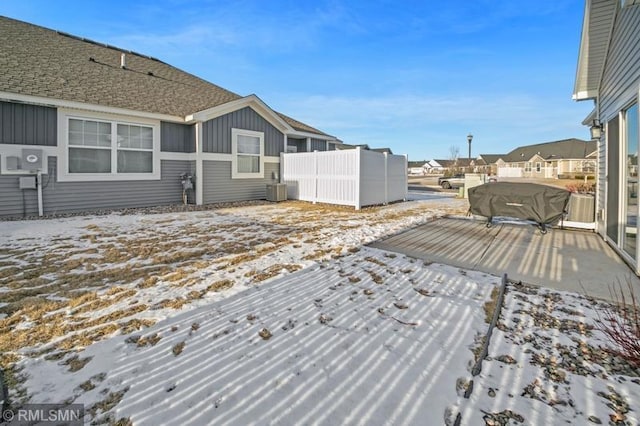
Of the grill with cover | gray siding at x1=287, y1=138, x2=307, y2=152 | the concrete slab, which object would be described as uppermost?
gray siding at x1=287, y1=138, x2=307, y2=152

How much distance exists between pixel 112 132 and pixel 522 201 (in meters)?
11.2

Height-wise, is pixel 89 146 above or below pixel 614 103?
below

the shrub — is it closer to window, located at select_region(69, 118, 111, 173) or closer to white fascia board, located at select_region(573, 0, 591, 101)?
white fascia board, located at select_region(573, 0, 591, 101)

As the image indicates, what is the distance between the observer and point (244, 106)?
38.7 ft

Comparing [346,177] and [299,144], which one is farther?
[299,144]

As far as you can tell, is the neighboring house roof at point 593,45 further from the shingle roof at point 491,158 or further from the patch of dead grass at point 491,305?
the shingle roof at point 491,158

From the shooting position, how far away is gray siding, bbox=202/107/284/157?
35.3 feet

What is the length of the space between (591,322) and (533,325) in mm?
566

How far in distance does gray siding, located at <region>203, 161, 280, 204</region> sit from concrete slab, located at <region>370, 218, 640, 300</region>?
7.48m

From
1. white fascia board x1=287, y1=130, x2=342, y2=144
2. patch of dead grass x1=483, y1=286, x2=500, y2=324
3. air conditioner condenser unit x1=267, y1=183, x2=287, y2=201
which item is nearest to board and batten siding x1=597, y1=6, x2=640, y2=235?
patch of dead grass x1=483, y1=286, x2=500, y2=324

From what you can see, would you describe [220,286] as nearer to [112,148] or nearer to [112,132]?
[112,148]

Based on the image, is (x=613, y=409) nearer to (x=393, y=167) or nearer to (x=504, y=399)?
(x=504, y=399)

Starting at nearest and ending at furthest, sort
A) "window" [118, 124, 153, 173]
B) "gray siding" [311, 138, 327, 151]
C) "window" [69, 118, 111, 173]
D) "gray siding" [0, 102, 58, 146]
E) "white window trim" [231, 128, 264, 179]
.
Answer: "gray siding" [0, 102, 58, 146] < "window" [69, 118, 111, 173] < "window" [118, 124, 153, 173] < "white window trim" [231, 128, 264, 179] < "gray siding" [311, 138, 327, 151]

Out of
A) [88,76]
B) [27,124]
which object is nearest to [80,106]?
[27,124]
